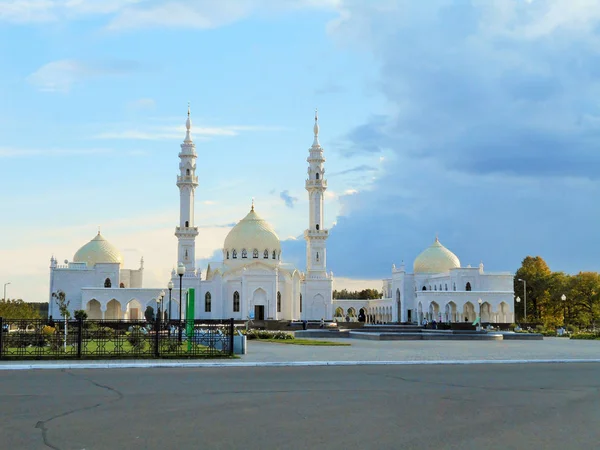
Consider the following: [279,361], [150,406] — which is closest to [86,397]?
[150,406]

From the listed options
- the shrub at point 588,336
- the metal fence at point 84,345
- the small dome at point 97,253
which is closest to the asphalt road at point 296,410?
the metal fence at point 84,345

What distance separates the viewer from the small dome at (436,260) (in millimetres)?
88438

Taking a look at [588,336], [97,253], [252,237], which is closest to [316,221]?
[252,237]

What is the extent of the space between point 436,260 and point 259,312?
22716 mm

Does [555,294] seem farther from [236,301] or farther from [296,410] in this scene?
[296,410]

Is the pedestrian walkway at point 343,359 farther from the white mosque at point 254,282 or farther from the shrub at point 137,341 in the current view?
the white mosque at point 254,282

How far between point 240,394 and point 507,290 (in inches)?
2859

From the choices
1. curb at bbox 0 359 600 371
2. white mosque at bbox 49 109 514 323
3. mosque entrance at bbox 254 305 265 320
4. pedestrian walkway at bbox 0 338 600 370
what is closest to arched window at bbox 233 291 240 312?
white mosque at bbox 49 109 514 323

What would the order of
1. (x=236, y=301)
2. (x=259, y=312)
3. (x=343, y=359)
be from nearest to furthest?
(x=343, y=359) < (x=259, y=312) < (x=236, y=301)

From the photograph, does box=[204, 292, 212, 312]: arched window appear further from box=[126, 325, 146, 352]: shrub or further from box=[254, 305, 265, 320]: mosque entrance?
Result: box=[126, 325, 146, 352]: shrub

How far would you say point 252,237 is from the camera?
8375cm

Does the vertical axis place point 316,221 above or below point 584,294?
above

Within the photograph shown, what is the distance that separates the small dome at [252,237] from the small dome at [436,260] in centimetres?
1743

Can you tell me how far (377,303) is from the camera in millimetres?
96750
